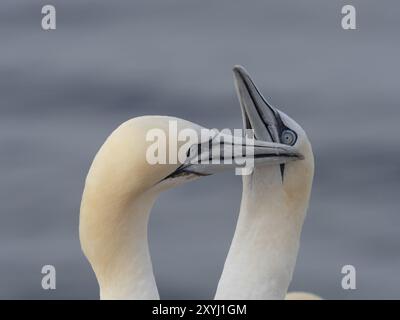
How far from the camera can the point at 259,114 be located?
44.3ft

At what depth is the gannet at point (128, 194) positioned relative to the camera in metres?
12.7

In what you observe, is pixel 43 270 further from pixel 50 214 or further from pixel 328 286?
pixel 328 286

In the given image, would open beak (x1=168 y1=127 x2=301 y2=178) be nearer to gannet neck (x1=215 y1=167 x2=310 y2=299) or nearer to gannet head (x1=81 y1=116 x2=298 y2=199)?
gannet head (x1=81 y1=116 x2=298 y2=199)

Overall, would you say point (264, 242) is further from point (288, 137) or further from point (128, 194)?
point (128, 194)

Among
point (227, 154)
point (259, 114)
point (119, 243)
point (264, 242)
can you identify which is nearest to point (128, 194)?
point (119, 243)

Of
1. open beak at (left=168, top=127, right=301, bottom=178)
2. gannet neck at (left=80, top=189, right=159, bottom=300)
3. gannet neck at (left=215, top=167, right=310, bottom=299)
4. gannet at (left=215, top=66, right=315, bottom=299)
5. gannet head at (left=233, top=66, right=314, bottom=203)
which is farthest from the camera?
gannet neck at (left=215, top=167, right=310, bottom=299)

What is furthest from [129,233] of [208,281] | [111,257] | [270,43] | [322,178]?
[270,43]

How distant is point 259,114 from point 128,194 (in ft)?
3.57

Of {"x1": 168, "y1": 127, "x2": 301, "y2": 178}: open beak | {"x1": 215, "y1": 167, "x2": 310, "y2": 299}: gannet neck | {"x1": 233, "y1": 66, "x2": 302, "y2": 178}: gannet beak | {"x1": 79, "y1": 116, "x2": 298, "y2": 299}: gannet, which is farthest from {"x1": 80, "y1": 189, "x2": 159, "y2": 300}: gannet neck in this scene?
{"x1": 233, "y1": 66, "x2": 302, "y2": 178}: gannet beak

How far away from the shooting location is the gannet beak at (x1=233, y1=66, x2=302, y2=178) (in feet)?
44.0

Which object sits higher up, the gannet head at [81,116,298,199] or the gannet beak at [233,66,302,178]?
the gannet beak at [233,66,302,178]

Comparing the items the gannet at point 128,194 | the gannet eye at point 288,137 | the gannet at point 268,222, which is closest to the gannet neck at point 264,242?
the gannet at point 268,222

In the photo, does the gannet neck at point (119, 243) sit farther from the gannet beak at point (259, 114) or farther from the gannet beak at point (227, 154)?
the gannet beak at point (259, 114)

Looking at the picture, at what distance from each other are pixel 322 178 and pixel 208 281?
2.13 meters
